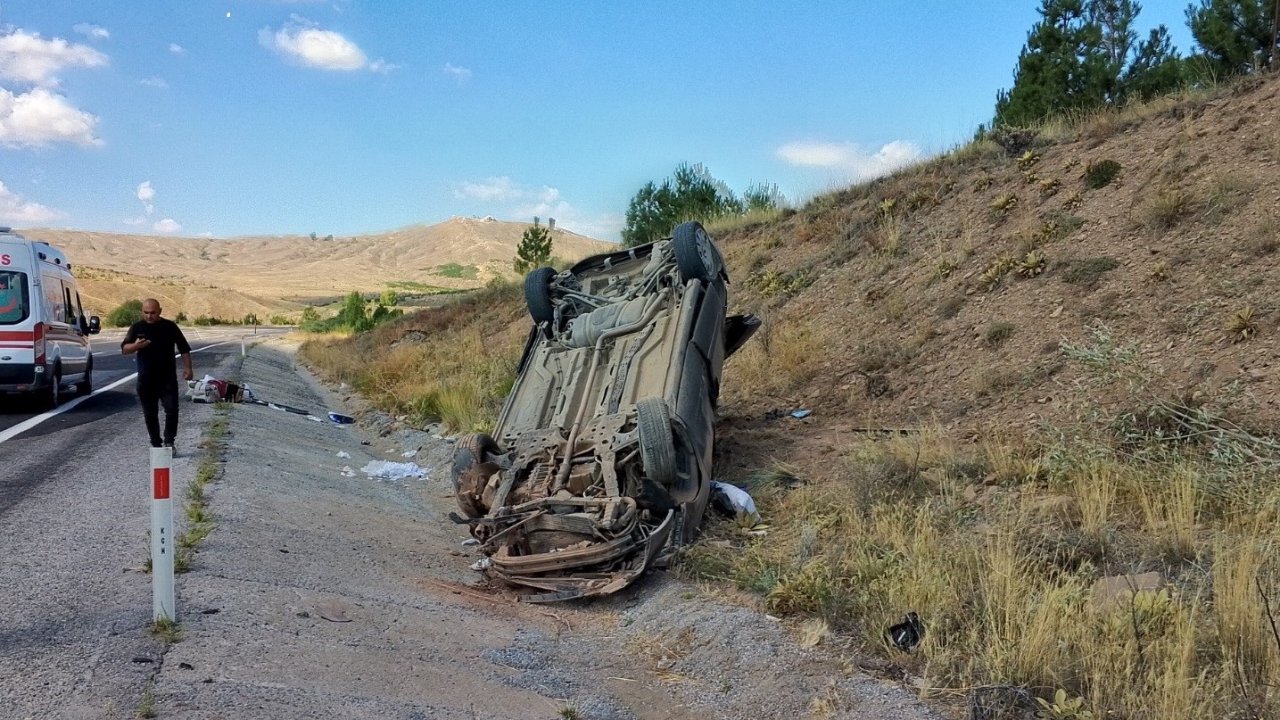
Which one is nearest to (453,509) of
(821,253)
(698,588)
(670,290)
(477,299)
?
(670,290)

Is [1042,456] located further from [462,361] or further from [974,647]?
[462,361]

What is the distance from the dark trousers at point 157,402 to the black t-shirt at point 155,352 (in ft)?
0.19

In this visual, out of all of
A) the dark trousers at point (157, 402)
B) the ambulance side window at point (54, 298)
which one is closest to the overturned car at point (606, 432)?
the dark trousers at point (157, 402)

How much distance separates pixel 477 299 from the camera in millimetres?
28312

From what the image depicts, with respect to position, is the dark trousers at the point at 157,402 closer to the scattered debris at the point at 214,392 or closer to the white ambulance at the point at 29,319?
the white ambulance at the point at 29,319

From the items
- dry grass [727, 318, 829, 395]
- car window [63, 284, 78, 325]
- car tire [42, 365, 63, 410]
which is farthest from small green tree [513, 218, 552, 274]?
dry grass [727, 318, 829, 395]

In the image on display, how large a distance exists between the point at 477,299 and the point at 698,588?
23143 mm

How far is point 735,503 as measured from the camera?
757cm

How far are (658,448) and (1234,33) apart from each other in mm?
16142

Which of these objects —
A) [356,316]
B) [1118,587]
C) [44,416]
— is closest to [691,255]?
[1118,587]

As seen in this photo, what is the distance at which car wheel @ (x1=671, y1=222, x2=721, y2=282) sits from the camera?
8758 mm

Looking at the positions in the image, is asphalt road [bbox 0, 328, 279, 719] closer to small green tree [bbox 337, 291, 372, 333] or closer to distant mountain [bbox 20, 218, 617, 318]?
small green tree [bbox 337, 291, 372, 333]

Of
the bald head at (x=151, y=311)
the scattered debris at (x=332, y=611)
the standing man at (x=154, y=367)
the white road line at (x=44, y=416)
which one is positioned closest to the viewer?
the scattered debris at (x=332, y=611)

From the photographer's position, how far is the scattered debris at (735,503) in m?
7.41
